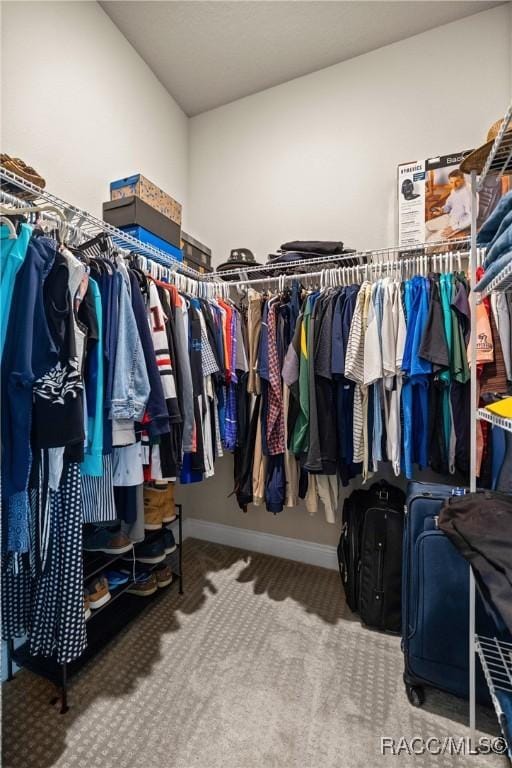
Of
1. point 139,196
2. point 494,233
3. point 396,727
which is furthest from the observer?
point 139,196

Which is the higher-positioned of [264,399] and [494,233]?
[494,233]

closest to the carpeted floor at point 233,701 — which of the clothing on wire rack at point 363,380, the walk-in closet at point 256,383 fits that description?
the walk-in closet at point 256,383

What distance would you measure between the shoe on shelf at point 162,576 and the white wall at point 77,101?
1900mm

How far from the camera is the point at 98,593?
4.51ft

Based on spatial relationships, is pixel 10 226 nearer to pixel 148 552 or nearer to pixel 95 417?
pixel 95 417

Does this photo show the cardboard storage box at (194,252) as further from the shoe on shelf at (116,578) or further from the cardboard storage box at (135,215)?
the shoe on shelf at (116,578)

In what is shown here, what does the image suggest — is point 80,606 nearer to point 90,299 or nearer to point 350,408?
point 90,299

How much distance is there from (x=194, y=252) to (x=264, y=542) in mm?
1925

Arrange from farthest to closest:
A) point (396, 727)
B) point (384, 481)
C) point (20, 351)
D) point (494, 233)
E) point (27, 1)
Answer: point (384, 481)
point (27, 1)
point (396, 727)
point (494, 233)
point (20, 351)

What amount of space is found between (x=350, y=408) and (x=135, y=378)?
3.28ft

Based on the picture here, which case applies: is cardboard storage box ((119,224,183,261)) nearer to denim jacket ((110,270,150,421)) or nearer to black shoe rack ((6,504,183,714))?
denim jacket ((110,270,150,421))

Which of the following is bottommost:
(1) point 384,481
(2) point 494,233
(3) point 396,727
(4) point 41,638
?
(3) point 396,727

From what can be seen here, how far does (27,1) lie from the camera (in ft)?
4.56

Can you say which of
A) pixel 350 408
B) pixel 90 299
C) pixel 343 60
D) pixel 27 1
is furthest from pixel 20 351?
pixel 343 60
